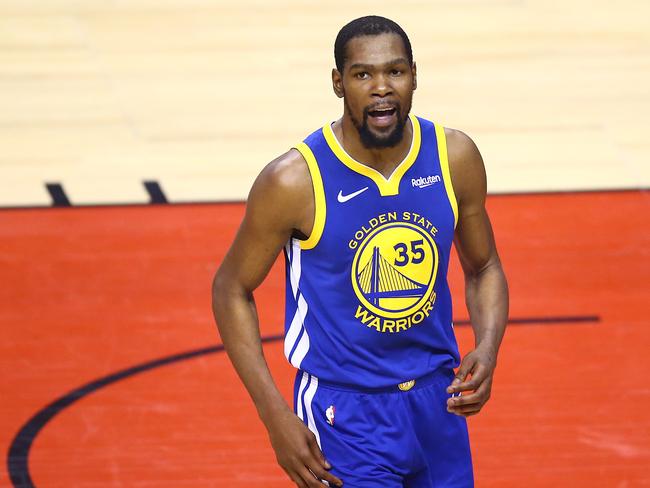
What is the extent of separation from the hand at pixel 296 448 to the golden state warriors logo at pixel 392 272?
30 centimetres

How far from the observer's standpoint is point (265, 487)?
4574 mm

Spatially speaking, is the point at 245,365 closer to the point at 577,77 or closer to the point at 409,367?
the point at 409,367

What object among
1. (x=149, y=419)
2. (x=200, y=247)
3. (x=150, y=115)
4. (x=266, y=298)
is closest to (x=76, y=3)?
(x=150, y=115)

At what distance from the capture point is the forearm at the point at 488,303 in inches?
127

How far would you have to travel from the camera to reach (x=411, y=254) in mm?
3045

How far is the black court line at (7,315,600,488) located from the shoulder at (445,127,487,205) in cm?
223

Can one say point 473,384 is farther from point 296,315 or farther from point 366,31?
point 366,31

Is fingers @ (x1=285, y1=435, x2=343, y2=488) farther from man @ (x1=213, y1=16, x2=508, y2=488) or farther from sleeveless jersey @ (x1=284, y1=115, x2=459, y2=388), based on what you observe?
sleeveless jersey @ (x1=284, y1=115, x2=459, y2=388)

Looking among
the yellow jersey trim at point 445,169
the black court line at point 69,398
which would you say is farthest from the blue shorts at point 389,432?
the black court line at point 69,398

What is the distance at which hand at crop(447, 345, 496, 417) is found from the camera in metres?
2.96

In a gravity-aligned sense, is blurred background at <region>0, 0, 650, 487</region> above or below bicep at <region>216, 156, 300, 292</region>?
below

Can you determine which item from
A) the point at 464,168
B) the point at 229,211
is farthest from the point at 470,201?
the point at 229,211

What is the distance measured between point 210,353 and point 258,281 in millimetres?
2698

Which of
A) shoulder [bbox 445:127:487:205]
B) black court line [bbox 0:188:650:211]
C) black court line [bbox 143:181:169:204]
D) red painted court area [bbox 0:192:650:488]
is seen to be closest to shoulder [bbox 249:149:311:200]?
shoulder [bbox 445:127:487:205]
